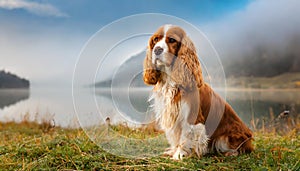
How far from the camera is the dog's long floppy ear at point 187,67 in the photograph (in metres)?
4.34

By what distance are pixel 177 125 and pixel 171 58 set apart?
3.30 feet

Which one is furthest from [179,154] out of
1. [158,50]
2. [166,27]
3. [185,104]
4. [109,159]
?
[166,27]

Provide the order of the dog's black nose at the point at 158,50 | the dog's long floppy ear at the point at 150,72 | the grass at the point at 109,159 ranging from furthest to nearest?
the dog's long floppy ear at the point at 150,72, the grass at the point at 109,159, the dog's black nose at the point at 158,50

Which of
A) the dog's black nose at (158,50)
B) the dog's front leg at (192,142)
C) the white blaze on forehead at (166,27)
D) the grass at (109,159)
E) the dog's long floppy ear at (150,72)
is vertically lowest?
the grass at (109,159)

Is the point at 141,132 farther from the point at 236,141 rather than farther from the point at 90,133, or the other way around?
the point at 236,141

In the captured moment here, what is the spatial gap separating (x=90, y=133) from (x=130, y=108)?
74 centimetres

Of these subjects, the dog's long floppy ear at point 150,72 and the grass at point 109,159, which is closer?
the grass at point 109,159

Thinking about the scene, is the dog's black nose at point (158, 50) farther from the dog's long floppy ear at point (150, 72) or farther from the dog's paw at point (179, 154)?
the dog's paw at point (179, 154)

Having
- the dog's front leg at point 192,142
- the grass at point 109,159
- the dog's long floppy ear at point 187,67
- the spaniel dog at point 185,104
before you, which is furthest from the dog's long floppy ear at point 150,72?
the grass at point 109,159

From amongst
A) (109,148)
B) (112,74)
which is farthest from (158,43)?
(109,148)

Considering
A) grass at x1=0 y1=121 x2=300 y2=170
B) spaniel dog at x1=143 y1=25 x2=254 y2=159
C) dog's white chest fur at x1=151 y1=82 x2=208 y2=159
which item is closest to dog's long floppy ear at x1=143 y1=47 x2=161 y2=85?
spaniel dog at x1=143 y1=25 x2=254 y2=159

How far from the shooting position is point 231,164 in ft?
14.4

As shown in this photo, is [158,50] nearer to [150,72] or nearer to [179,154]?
[150,72]

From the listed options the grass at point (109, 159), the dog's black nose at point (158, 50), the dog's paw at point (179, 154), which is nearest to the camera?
the dog's black nose at point (158, 50)
